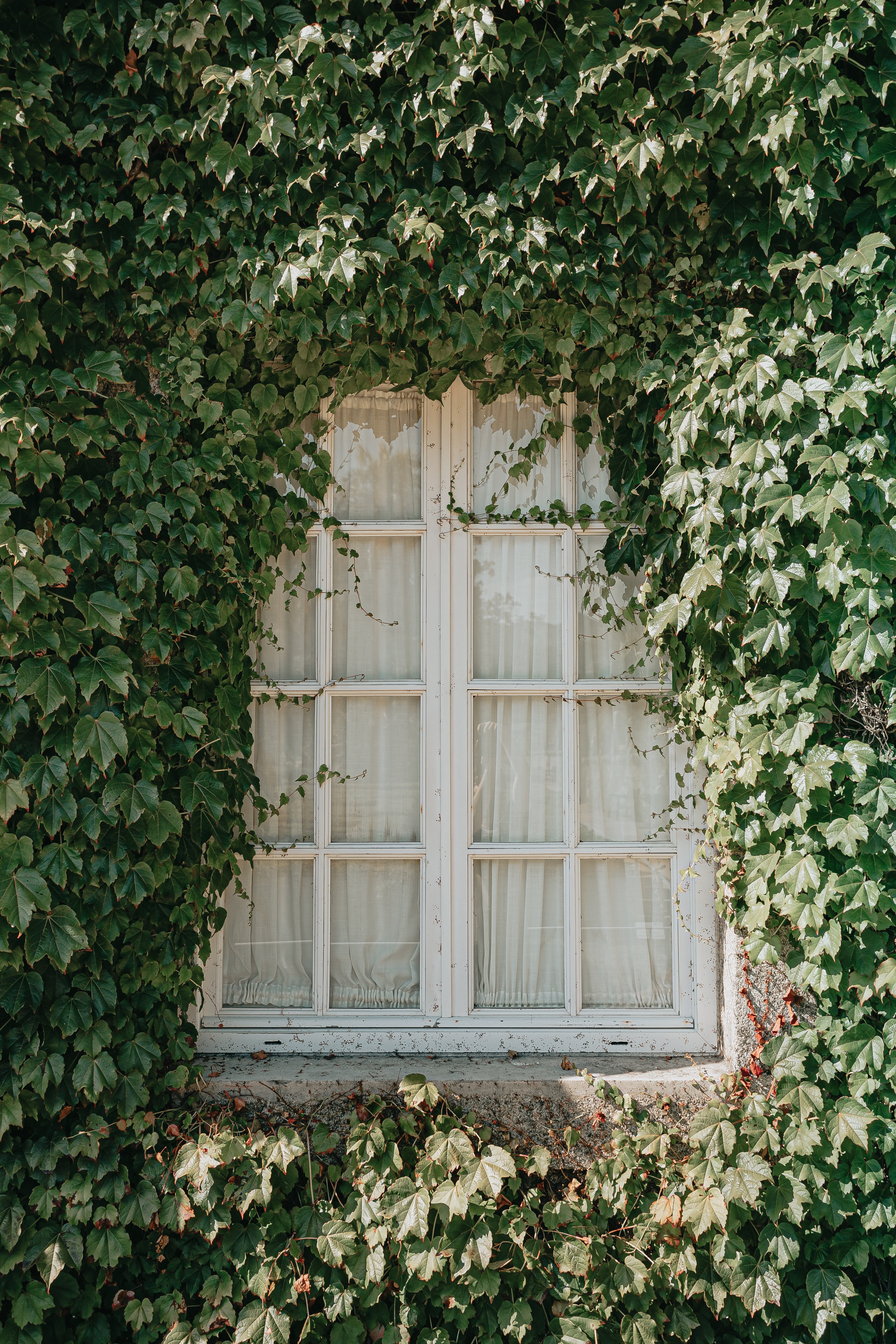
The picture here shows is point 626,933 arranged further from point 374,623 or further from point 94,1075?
point 94,1075

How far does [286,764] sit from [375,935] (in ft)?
1.87

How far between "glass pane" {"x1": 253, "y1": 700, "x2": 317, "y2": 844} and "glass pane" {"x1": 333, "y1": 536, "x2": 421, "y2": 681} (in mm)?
198

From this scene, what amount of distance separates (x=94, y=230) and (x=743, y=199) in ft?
5.63

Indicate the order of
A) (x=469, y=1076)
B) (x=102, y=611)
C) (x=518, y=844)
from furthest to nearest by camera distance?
(x=518, y=844) → (x=469, y=1076) → (x=102, y=611)

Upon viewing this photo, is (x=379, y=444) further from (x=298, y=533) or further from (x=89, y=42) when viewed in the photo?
(x=89, y=42)

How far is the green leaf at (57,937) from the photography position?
2.08 m

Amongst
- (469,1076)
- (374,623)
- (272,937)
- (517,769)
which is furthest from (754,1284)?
(374,623)

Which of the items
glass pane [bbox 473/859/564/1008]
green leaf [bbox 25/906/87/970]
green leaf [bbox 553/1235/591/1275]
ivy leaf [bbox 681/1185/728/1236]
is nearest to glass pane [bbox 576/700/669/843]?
glass pane [bbox 473/859/564/1008]

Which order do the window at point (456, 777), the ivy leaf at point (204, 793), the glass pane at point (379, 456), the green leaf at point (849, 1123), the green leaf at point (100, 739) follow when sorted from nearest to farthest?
the green leaf at point (849, 1123), the green leaf at point (100, 739), the ivy leaf at point (204, 793), the window at point (456, 777), the glass pane at point (379, 456)

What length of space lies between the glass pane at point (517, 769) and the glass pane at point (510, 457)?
596mm

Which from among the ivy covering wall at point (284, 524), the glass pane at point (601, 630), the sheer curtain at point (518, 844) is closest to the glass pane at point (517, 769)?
the sheer curtain at point (518, 844)

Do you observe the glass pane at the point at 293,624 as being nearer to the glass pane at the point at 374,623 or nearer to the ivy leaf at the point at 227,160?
the glass pane at the point at 374,623

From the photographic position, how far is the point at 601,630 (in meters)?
2.51

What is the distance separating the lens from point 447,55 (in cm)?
213
